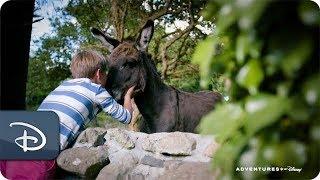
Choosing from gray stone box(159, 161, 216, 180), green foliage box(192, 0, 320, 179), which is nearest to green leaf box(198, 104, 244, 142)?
green foliage box(192, 0, 320, 179)

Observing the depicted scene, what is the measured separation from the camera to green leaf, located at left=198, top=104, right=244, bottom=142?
0.65 m

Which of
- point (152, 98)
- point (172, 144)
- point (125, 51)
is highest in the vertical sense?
point (125, 51)

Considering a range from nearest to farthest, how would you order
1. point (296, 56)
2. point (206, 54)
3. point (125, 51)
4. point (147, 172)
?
point (296, 56)
point (206, 54)
point (147, 172)
point (125, 51)

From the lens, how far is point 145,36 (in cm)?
204

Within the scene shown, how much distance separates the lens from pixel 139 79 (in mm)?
2047

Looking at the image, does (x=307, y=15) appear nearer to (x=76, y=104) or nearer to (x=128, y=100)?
(x=76, y=104)

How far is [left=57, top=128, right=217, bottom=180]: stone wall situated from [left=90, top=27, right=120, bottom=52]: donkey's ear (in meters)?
0.32

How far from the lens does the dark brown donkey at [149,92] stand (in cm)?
198

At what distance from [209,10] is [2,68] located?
1415mm

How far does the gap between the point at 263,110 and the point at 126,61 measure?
142 cm

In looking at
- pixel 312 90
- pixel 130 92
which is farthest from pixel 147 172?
pixel 312 90

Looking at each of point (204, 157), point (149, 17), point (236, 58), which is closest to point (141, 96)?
point (149, 17)

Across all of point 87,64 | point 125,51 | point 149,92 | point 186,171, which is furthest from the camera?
point 149,92

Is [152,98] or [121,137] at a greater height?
[152,98]
